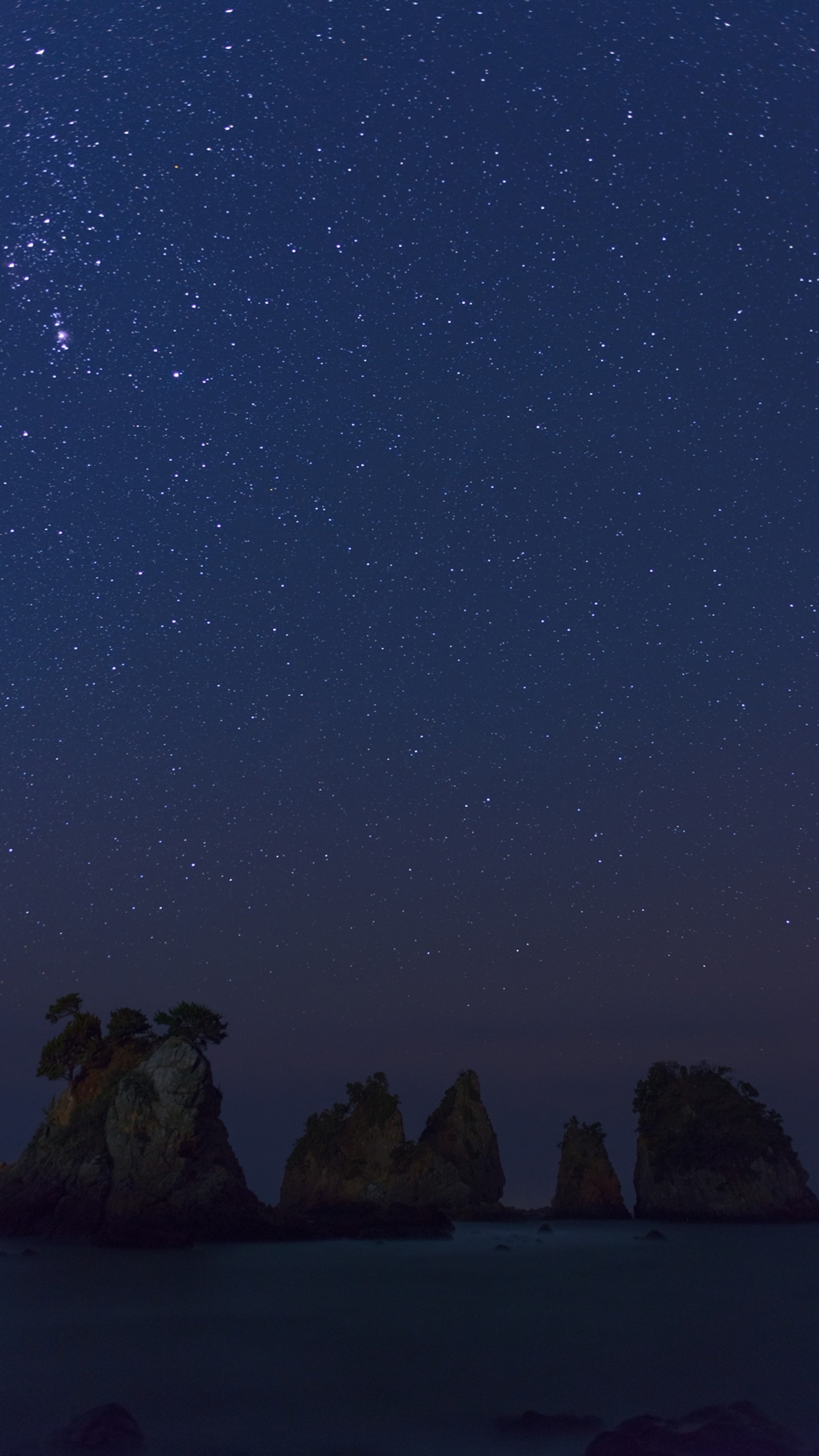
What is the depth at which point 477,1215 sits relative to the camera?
106 metres

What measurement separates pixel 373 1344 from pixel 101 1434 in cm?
1731

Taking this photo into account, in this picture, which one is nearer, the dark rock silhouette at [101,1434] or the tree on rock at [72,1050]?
the dark rock silhouette at [101,1434]

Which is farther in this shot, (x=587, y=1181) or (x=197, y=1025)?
(x=587, y=1181)

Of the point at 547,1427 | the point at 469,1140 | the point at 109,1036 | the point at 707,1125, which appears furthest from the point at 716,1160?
the point at 547,1427

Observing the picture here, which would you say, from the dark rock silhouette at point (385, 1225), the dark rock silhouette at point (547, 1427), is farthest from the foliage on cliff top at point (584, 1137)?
the dark rock silhouette at point (547, 1427)

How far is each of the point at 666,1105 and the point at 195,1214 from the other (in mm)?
70044

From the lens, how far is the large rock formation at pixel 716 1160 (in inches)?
4380

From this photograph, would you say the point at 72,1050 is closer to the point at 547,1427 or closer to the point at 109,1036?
the point at 109,1036

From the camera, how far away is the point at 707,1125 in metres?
113

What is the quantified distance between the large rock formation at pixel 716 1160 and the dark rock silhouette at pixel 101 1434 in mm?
104726

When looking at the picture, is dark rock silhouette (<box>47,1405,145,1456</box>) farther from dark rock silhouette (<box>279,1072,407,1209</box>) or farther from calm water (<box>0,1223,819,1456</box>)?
dark rock silhouette (<box>279,1072,407,1209</box>)

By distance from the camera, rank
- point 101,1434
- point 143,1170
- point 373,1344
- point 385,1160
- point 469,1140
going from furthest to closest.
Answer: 1. point 469,1140
2. point 385,1160
3. point 143,1170
4. point 373,1344
5. point 101,1434

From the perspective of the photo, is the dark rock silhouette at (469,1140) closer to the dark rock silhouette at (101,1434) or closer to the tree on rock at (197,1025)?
the tree on rock at (197,1025)

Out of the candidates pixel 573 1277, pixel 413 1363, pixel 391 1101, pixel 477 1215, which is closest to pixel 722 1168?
pixel 477 1215
